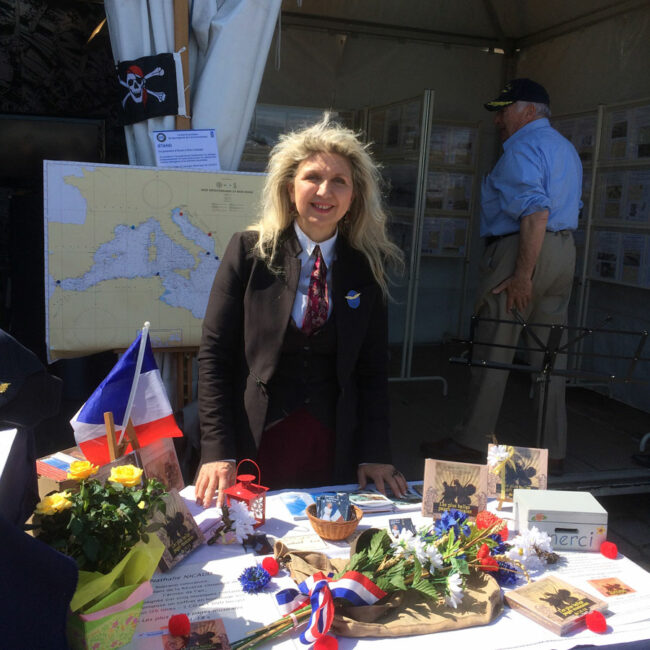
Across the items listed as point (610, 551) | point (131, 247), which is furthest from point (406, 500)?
point (131, 247)

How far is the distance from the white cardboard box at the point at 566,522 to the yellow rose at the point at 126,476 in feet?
2.89

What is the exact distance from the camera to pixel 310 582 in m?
1.27

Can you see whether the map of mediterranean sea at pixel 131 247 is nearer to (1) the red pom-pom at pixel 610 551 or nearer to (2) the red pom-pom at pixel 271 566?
(2) the red pom-pom at pixel 271 566

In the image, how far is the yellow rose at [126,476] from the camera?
122 cm

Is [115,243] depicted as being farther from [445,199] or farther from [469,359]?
[445,199]

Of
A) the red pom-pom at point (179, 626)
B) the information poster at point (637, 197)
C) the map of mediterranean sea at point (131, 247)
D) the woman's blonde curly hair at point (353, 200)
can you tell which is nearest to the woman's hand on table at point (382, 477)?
the woman's blonde curly hair at point (353, 200)

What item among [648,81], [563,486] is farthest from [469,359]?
[648,81]

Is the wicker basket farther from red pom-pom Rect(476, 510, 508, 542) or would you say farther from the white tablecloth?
red pom-pom Rect(476, 510, 508, 542)

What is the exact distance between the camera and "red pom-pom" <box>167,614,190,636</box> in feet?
3.77

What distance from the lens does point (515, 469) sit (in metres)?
1.74

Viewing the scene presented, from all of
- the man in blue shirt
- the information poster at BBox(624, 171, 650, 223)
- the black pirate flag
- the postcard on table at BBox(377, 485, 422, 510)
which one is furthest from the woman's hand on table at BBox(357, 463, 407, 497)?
the information poster at BBox(624, 171, 650, 223)

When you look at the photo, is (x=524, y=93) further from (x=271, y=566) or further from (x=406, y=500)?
(x=271, y=566)

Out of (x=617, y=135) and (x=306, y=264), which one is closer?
(x=306, y=264)

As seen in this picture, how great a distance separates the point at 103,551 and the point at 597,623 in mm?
901
